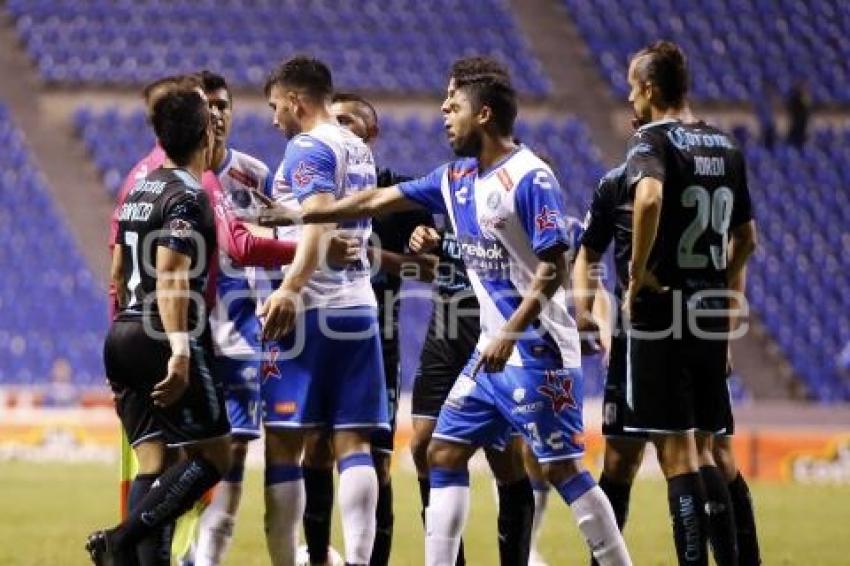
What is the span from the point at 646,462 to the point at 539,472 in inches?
318

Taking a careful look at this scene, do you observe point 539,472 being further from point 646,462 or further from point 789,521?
point 646,462

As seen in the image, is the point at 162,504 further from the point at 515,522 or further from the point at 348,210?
the point at 515,522

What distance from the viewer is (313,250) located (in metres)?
7.32

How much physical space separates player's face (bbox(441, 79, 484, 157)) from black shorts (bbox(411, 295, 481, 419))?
1844mm

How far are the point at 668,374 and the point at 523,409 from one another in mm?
732

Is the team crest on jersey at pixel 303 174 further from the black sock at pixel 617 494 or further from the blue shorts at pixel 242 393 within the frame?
the black sock at pixel 617 494

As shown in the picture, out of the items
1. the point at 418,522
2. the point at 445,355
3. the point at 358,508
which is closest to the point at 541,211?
the point at 358,508

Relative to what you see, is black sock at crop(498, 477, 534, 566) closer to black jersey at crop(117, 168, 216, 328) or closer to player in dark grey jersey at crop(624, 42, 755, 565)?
player in dark grey jersey at crop(624, 42, 755, 565)

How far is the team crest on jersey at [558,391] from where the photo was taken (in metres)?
7.11

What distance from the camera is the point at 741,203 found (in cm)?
775

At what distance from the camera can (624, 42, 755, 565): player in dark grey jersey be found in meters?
7.33

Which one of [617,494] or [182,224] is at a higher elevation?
[182,224]

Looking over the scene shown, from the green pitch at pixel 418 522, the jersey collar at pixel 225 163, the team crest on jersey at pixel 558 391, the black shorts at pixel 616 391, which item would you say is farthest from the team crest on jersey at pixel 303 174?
the green pitch at pixel 418 522

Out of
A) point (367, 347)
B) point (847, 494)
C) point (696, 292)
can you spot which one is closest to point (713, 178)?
point (696, 292)
